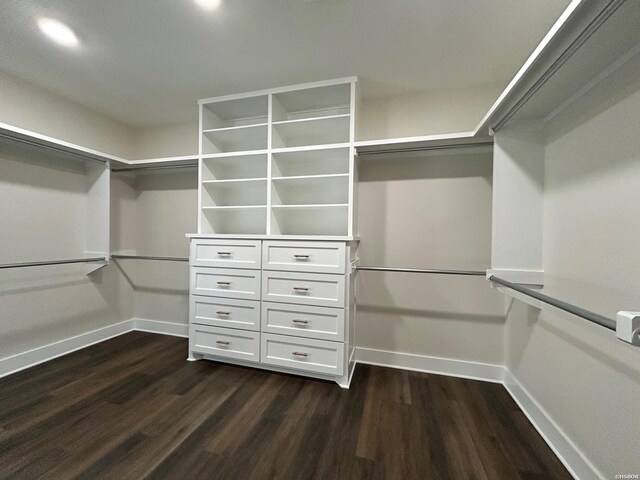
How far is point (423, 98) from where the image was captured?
7.65 ft

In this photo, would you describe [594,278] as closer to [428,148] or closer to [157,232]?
[428,148]

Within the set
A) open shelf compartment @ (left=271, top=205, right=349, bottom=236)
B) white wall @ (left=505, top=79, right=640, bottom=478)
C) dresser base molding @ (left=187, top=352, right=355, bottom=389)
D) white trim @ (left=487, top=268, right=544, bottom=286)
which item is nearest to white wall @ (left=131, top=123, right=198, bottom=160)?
open shelf compartment @ (left=271, top=205, right=349, bottom=236)

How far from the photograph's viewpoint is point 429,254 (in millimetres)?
2311

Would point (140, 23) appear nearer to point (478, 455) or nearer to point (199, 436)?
point (199, 436)

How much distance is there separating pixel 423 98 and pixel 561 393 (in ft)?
7.46

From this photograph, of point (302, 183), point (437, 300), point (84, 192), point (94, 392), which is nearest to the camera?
point (94, 392)

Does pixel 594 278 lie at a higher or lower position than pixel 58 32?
lower

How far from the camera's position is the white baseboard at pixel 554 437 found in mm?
1240

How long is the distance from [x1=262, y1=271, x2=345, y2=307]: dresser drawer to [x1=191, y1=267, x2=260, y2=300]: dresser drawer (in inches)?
4.0

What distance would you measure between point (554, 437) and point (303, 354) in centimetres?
155

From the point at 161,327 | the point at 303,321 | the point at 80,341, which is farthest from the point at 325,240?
the point at 80,341

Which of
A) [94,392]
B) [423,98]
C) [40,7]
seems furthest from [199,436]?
[423,98]

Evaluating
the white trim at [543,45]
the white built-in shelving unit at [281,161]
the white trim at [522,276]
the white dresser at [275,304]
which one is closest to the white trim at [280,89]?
the white built-in shelving unit at [281,161]

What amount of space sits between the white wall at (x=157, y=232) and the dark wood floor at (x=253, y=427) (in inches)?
36.7
